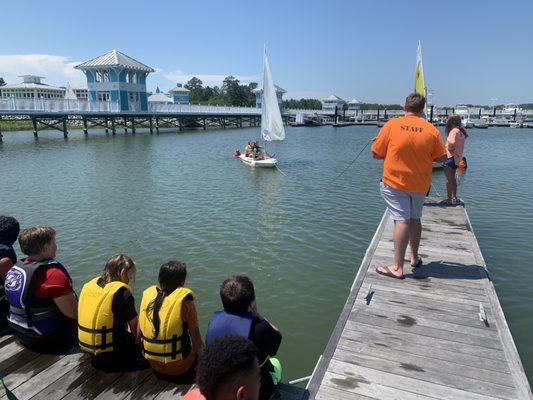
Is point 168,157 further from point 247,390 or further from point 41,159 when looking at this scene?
point 247,390

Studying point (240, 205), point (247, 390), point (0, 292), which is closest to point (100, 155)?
point (240, 205)

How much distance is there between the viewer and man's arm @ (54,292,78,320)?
4100 millimetres

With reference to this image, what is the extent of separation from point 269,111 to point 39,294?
2515cm

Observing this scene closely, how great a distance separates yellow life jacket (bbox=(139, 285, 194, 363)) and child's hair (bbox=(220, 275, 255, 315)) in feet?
1.83

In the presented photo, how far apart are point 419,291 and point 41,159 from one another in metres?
28.3

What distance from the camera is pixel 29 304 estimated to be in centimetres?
404

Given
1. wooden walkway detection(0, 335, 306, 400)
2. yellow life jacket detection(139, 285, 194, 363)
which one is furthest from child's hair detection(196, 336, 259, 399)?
wooden walkway detection(0, 335, 306, 400)

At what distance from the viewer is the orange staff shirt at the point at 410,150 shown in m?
5.54

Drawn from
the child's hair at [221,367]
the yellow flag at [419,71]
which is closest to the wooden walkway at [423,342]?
the child's hair at [221,367]

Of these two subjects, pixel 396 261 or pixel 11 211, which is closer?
pixel 396 261

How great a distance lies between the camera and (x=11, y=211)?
547 inches

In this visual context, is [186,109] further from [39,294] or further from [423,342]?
[423,342]

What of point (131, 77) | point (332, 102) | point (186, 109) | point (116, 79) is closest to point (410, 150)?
point (116, 79)

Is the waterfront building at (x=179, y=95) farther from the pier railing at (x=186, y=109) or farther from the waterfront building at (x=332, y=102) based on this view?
the waterfront building at (x=332, y=102)
